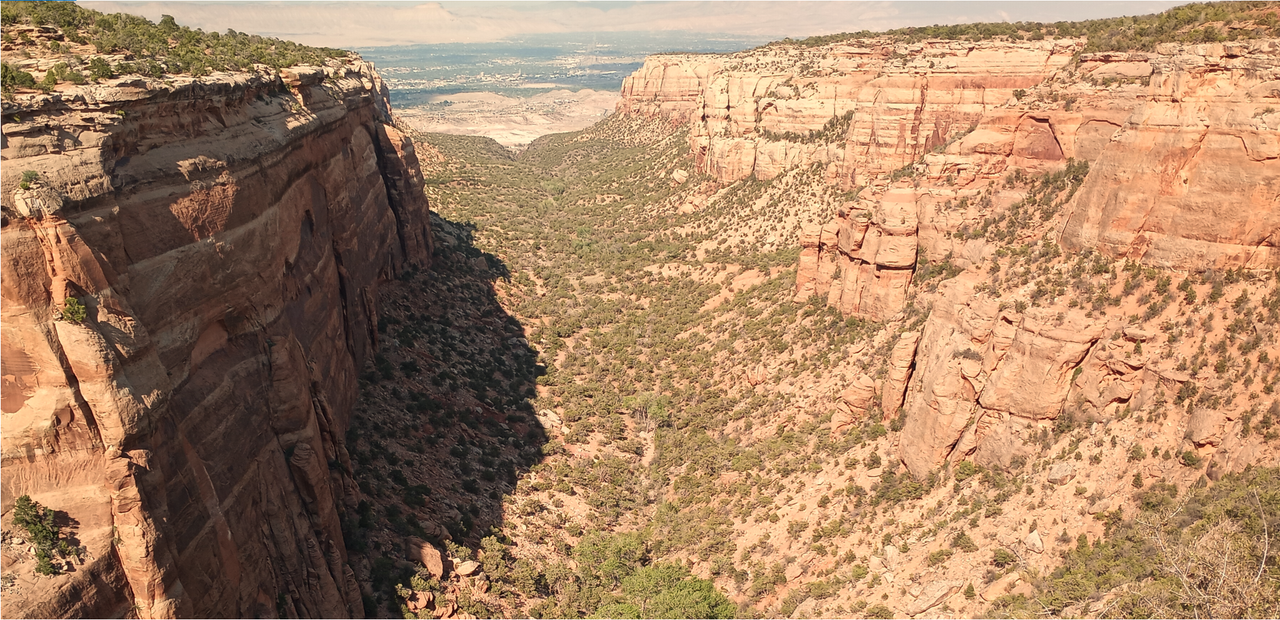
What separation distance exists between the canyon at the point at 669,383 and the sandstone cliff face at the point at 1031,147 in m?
0.18

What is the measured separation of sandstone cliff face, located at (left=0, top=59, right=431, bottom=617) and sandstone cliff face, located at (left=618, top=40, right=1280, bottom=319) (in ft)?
107

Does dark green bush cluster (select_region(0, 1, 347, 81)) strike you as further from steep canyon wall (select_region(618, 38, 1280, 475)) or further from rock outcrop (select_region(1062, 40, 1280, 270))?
rock outcrop (select_region(1062, 40, 1280, 270))

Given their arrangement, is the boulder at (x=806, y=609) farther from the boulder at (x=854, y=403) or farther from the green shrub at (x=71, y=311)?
the green shrub at (x=71, y=311)

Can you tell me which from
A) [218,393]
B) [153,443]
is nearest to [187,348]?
[218,393]

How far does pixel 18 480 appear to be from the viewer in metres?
18.1

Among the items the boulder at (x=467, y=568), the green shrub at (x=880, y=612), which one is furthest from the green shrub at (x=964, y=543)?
the boulder at (x=467, y=568)

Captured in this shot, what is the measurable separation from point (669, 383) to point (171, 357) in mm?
38858

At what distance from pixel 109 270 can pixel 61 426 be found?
415 centimetres

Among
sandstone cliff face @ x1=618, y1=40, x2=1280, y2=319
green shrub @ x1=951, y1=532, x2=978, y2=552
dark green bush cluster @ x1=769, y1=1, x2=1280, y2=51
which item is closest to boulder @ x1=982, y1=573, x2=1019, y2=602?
green shrub @ x1=951, y1=532, x2=978, y2=552

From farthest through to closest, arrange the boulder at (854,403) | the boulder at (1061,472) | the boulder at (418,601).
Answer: the boulder at (854,403), the boulder at (418,601), the boulder at (1061,472)

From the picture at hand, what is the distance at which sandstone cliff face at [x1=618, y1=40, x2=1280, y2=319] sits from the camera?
94.5 feet

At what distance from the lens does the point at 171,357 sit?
21.3m

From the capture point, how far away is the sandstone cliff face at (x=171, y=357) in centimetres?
1798

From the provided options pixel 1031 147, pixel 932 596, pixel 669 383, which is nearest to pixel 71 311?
pixel 932 596
